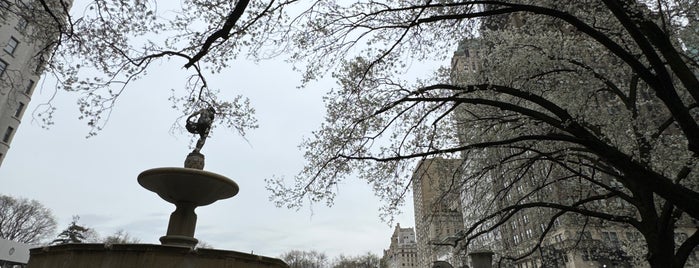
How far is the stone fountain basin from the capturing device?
7.15 meters

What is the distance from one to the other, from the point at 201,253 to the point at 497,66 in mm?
9752

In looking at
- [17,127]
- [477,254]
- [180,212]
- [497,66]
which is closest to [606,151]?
[497,66]

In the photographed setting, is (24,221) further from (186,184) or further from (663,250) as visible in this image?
(663,250)

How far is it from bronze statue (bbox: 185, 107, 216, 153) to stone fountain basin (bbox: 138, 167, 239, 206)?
1760 mm

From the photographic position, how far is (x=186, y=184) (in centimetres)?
739

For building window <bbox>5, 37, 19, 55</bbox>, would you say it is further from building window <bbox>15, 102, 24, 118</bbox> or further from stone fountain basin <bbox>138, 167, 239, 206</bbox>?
stone fountain basin <bbox>138, 167, 239, 206</bbox>

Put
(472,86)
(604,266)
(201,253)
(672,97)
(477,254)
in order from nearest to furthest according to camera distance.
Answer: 1. (201,253)
2. (672,97)
3. (472,86)
4. (477,254)
5. (604,266)

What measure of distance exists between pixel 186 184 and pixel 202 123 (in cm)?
240

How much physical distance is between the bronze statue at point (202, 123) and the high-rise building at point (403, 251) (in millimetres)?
143077

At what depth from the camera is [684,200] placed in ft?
21.8

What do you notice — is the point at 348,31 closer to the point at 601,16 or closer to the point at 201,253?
the point at 201,253

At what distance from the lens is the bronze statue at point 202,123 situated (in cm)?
930

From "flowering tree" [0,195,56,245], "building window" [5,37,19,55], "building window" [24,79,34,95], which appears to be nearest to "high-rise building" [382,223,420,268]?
"flowering tree" [0,195,56,245]

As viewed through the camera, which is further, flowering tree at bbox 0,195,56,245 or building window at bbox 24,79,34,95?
flowering tree at bbox 0,195,56,245
